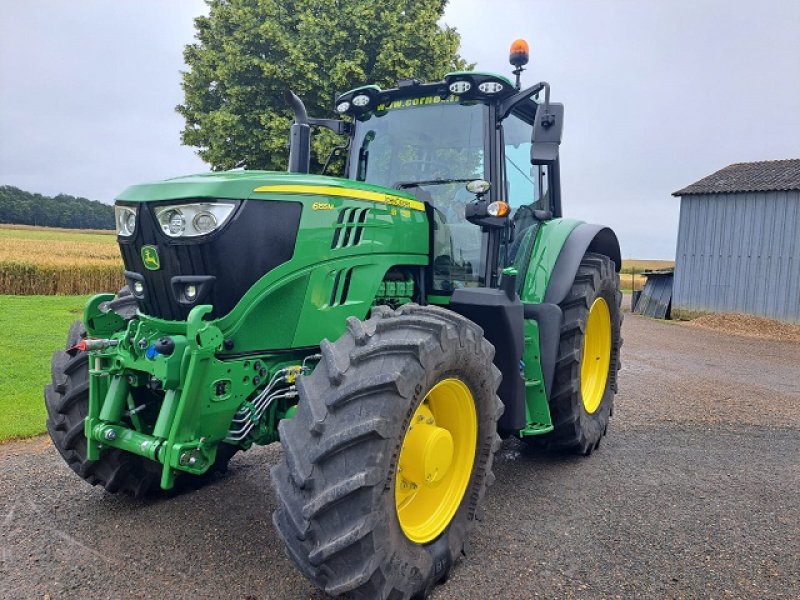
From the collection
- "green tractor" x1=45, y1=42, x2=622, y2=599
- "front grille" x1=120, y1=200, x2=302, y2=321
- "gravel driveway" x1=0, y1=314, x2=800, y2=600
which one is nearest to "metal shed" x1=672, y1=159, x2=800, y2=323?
"gravel driveway" x1=0, y1=314, x2=800, y2=600

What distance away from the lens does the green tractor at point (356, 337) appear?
8.20 feet

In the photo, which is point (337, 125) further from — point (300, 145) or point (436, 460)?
point (436, 460)

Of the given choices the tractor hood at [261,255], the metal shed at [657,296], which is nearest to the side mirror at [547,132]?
the tractor hood at [261,255]

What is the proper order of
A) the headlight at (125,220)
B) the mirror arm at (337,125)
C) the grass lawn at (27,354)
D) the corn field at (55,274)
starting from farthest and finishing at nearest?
the corn field at (55,274) < the grass lawn at (27,354) < the mirror arm at (337,125) < the headlight at (125,220)

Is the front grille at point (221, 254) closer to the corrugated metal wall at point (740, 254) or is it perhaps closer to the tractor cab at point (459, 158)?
the tractor cab at point (459, 158)

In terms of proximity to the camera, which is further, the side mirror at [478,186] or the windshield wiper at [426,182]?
the windshield wiper at [426,182]

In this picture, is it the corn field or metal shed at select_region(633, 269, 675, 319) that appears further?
metal shed at select_region(633, 269, 675, 319)

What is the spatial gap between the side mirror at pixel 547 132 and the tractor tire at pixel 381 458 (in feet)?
4.20

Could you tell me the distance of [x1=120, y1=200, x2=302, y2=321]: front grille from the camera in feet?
9.38

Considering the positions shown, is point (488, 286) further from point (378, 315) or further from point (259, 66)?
point (259, 66)

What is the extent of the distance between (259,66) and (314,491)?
14.0 meters

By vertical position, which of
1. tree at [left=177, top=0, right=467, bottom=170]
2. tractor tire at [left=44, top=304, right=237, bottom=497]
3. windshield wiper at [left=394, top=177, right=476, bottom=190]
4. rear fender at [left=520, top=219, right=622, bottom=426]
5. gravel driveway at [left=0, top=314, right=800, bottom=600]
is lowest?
gravel driveway at [left=0, top=314, right=800, bottom=600]

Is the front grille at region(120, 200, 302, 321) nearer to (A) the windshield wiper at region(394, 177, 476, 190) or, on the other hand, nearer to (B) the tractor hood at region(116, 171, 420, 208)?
(B) the tractor hood at region(116, 171, 420, 208)

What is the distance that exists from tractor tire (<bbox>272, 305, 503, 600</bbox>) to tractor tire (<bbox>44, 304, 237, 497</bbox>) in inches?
58.1
